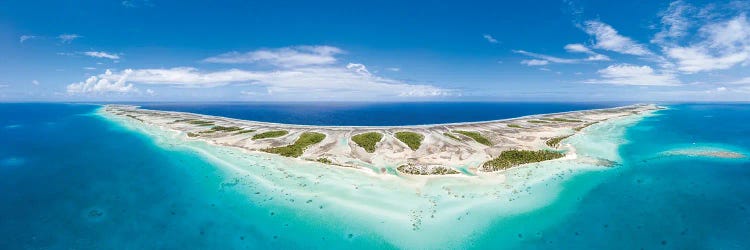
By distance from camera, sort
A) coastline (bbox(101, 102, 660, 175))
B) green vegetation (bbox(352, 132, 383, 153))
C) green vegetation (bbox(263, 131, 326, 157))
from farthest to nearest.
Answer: green vegetation (bbox(352, 132, 383, 153)), green vegetation (bbox(263, 131, 326, 157)), coastline (bbox(101, 102, 660, 175))

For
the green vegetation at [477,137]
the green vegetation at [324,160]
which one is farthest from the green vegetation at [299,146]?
the green vegetation at [477,137]

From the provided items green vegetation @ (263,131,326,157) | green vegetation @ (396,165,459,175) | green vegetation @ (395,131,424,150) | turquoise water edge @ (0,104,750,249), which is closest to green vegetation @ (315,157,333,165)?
turquoise water edge @ (0,104,750,249)

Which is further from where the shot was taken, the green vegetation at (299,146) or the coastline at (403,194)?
the green vegetation at (299,146)

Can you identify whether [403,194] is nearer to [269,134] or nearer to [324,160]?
[324,160]

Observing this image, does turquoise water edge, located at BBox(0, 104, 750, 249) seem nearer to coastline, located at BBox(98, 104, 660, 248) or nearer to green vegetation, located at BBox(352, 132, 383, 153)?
coastline, located at BBox(98, 104, 660, 248)

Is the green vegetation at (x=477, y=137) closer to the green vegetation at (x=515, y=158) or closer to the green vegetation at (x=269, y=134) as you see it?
the green vegetation at (x=515, y=158)

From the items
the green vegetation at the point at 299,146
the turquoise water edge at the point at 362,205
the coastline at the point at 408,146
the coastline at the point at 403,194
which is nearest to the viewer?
the turquoise water edge at the point at 362,205

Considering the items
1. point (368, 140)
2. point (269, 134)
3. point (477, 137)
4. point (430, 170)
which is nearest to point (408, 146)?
point (368, 140)
